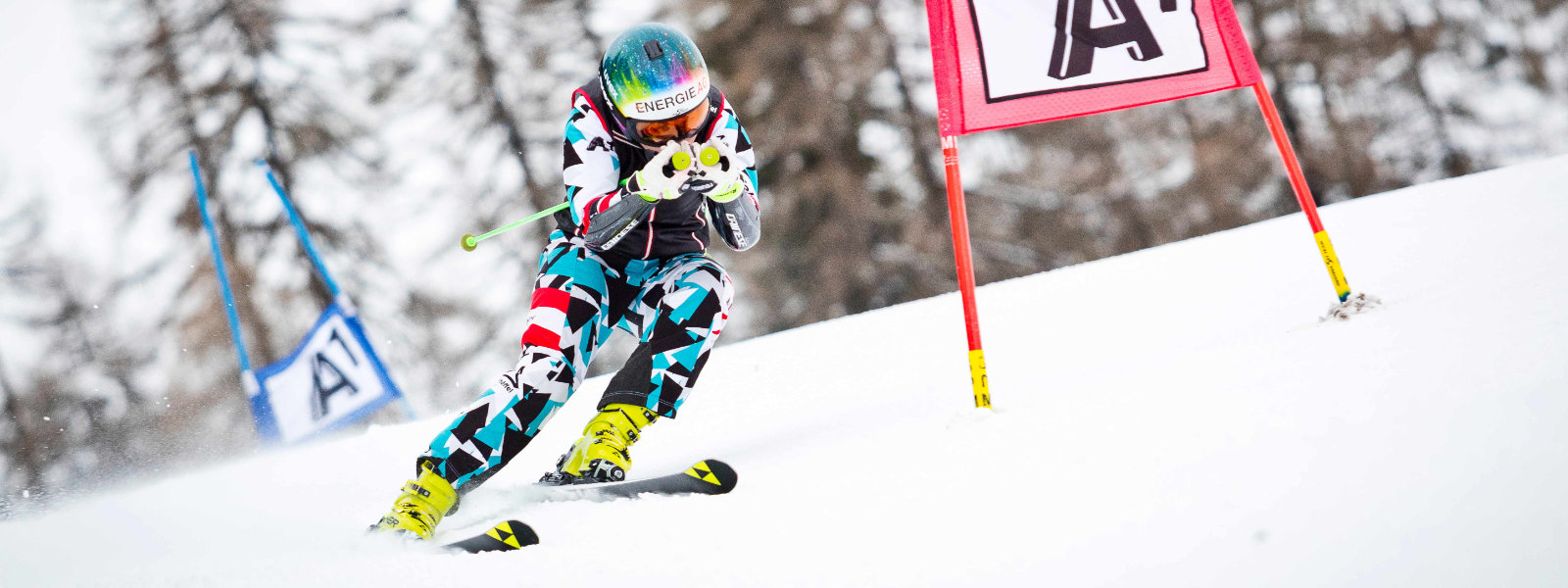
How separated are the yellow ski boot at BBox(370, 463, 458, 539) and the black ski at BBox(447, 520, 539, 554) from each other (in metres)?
0.38

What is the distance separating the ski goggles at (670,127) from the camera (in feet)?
9.39

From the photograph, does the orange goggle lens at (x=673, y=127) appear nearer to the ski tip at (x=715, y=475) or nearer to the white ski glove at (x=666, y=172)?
the white ski glove at (x=666, y=172)

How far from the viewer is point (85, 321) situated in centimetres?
1418

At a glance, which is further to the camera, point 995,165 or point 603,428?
point 995,165

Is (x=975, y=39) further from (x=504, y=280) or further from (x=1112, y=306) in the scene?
(x=504, y=280)

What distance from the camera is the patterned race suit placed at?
2805 mm

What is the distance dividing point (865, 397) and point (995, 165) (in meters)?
10.3

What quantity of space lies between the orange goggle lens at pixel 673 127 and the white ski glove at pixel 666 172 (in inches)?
6.8

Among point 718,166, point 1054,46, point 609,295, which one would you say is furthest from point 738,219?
point 1054,46

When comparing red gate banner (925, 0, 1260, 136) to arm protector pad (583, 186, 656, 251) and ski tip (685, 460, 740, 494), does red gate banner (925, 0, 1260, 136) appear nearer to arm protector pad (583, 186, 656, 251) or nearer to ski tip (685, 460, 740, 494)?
arm protector pad (583, 186, 656, 251)

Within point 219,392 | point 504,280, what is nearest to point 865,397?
point 504,280

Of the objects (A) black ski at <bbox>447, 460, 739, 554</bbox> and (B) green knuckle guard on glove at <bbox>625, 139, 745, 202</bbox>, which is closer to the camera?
(A) black ski at <bbox>447, 460, 739, 554</bbox>

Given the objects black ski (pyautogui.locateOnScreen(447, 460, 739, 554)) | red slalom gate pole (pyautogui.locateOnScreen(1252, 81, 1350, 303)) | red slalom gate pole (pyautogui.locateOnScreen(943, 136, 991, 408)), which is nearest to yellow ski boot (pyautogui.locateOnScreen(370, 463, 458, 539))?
black ski (pyautogui.locateOnScreen(447, 460, 739, 554))

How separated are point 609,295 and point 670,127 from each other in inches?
23.8
